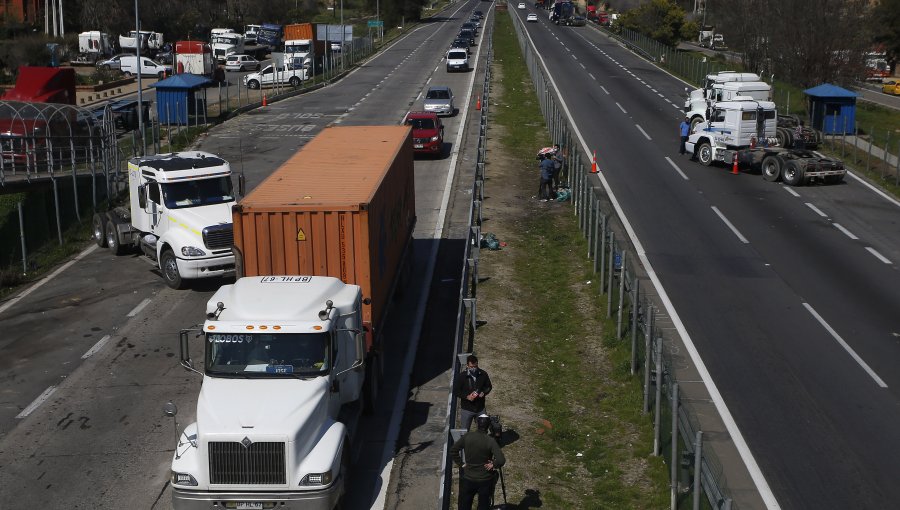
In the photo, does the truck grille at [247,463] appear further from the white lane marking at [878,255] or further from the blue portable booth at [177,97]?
the blue portable booth at [177,97]

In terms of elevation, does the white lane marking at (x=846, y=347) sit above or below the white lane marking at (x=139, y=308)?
above

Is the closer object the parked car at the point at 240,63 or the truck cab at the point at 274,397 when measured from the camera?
the truck cab at the point at 274,397

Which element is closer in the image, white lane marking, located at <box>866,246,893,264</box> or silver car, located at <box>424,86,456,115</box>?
white lane marking, located at <box>866,246,893,264</box>

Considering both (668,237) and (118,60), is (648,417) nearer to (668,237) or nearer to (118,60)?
(668,237)

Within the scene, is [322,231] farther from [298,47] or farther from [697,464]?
[298,47]

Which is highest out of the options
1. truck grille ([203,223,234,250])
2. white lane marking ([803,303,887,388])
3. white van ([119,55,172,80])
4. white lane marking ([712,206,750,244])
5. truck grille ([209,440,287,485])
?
white van ([119,55,172,80])

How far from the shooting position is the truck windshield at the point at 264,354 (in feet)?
42.7

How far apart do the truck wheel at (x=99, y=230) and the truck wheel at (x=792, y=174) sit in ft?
74.7

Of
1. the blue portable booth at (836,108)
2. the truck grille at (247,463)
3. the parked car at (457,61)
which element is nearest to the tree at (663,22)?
the parked car at (457,61)

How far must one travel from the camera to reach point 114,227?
26.8 m

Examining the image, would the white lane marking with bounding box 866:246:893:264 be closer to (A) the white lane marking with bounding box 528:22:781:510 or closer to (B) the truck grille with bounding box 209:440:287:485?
(A) the white lane marking with bounding box 528:22:781:510

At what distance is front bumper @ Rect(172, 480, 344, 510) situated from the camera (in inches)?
461

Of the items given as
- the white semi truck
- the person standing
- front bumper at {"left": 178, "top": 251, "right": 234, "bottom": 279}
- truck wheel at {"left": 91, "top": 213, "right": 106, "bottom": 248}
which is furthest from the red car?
front bumper at {"left": 178, "top": 251, "right": 234, "bottom": 279}

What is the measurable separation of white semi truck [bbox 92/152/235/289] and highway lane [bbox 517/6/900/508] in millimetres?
10485
